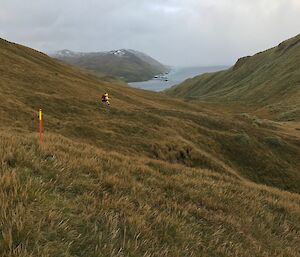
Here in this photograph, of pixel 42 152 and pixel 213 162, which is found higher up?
pixel 42 152

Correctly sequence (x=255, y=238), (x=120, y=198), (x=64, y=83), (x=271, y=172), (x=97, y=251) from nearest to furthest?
(x=97, y=251) → (x=120, y=198) → (x=255, y=238) → (x=271, y=172) → (x=64, y=83)

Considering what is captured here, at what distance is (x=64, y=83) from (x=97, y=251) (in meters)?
50.3

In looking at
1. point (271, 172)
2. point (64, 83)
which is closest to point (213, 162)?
point (271, 172)

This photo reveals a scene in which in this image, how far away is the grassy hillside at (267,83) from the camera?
102000 mm

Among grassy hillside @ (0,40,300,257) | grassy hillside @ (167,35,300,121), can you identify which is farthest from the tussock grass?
grassy hillside @ (167,35,300,121)

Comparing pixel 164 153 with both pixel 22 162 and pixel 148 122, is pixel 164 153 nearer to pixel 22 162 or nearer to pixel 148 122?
pixel 148 122

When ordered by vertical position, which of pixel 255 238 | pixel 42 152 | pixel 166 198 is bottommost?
pixel 255 238

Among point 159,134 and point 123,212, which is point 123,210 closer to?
point 123,212

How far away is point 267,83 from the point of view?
5089 inches

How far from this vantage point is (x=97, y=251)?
6.25 meters

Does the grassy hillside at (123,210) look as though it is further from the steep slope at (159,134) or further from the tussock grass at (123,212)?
the steep slope at (159,134)

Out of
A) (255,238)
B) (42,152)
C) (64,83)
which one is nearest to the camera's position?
(255,238)

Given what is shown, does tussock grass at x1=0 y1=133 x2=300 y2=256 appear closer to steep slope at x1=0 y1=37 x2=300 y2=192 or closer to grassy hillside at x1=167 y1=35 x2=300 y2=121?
steep slope at x1=0 y1=37 x2=300 y2=192

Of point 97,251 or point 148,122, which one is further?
point 148,122
